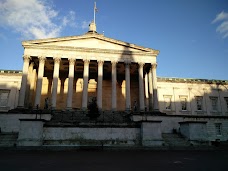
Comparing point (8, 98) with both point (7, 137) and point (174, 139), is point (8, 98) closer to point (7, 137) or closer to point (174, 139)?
point (7, 137)

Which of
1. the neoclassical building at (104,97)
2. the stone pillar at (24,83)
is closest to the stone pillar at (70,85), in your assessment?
the neoclassical building at (104,97)

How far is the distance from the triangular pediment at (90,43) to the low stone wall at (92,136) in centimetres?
1785

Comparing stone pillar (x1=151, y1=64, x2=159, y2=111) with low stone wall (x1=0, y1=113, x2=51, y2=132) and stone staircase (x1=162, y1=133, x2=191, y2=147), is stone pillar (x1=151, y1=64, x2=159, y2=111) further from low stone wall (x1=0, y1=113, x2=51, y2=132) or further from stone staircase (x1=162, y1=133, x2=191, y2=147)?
low stone wall (x1=0, y1=113, x2=51, y2=132)

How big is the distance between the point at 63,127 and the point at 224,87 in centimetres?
A: 4005

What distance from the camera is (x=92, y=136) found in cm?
1766

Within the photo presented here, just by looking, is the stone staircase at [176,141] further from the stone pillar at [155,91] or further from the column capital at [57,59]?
the column capital at [57,59]

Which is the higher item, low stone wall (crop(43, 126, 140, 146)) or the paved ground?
low stone wall (crop(43, 126, 140, 146))

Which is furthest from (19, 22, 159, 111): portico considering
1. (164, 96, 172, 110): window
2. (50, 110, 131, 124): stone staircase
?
(164, 96, 172, 110): window

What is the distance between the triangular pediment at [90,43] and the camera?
3114 centimetres

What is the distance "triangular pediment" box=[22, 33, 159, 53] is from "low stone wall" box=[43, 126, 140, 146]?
58.6ft

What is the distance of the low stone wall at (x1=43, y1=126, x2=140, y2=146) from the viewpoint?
17.0 metres

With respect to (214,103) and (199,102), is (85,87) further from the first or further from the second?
(214,103)

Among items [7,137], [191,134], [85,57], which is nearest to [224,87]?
A: [191,134]

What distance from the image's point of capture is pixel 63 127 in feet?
56.6
